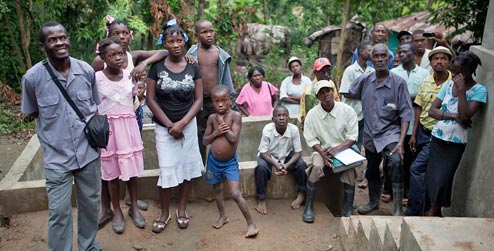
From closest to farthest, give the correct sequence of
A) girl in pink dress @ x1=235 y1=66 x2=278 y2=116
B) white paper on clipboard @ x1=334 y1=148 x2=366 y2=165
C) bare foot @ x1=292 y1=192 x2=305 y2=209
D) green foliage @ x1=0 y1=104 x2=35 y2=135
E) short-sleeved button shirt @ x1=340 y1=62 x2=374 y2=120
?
white paper on clipboard @ x1=334 y1=148 x2=366 y2=165 → bare foot @ x1=292 y1=192 x2=305 y2=209 → short-sleeved button shirt @ x1=340 y1=62 x2=374 y2=120 → girl in pink dress @ x1=235 y1=66 x2=278 y2=116 → green foliage @ x1=0 y1=104 x2=35 y2=135

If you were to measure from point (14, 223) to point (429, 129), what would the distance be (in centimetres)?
418

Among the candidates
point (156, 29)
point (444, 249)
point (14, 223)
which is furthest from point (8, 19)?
point (444, 249)

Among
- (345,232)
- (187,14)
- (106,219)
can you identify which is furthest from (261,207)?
(187,14)

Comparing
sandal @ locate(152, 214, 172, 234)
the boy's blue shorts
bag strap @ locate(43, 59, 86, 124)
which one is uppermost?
bag strap @ locate(43, 59, 86, 124)

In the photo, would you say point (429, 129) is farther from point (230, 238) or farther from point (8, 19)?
point (8, 19)

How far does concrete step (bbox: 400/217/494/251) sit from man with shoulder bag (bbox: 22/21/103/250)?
2.28 meters

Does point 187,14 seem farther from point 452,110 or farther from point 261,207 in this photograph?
point 452,110

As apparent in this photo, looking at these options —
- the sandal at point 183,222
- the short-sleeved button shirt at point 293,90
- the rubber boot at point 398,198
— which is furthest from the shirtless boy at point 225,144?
the short-sleeved button shirt at point 293,90

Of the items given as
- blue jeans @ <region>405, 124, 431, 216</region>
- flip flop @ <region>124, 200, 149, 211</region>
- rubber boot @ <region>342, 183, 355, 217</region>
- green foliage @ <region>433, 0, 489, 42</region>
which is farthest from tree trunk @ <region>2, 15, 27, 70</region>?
blue jeans @ <region>405, 124, 431, 216</region>

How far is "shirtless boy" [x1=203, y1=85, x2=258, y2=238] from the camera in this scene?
13.1 feet

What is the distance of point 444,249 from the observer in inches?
89.5

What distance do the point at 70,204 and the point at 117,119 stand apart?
842 mm

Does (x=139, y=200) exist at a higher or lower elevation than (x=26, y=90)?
lower

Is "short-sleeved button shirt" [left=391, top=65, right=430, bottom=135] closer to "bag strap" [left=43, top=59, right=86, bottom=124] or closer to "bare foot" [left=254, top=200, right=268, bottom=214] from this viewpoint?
"bare foot" [left=254, top=200, right=268, bottom=214]
